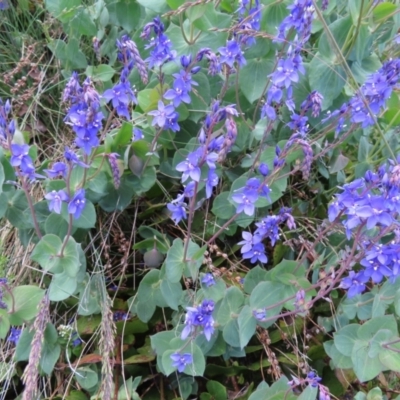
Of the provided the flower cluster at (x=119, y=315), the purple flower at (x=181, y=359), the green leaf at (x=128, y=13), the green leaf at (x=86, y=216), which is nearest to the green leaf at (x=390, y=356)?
the purple flower at (x=181, y=359)

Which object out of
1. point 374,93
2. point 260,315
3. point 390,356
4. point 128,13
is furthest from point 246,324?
point 128,13

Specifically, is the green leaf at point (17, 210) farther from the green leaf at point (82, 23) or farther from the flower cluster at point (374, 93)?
the flower cluster at point (374, 93)

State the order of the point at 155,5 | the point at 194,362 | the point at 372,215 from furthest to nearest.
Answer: the point at 155,5, the point at 194,362, the point at 372,215

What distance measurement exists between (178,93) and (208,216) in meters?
0.49

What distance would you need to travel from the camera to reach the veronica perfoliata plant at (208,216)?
1.29 metres

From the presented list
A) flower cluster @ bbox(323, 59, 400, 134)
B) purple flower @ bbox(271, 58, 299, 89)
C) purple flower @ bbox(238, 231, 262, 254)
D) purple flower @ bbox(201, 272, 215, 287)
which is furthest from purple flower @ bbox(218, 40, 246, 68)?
purple flower @ bbox(201, 272, 215, 287)

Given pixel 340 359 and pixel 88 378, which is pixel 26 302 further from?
pixel 340 359

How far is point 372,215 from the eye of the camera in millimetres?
1092

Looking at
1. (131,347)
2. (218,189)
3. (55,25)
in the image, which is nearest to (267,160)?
(218,189)

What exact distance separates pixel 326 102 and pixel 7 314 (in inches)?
42.4

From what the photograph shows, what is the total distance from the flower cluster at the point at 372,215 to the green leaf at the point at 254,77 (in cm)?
47

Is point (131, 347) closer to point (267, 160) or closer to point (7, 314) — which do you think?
point (7, 314)

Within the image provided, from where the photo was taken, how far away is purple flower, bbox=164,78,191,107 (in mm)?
1369

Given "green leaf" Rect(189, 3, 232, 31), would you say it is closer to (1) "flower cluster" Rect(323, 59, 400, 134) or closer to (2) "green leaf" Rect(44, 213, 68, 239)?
(1) "flower cluster" Rect(323, 59, 400, 134)
